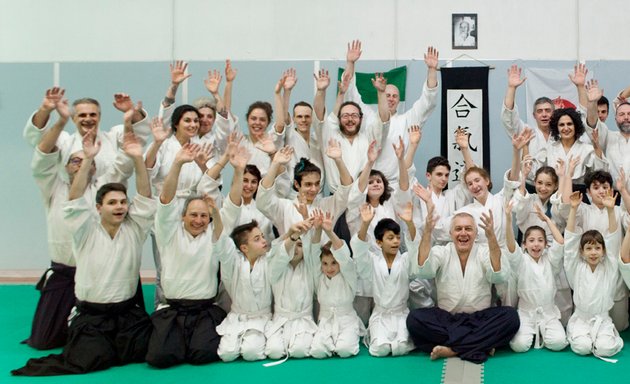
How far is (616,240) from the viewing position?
5.61 m

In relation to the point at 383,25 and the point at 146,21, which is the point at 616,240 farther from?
the point at 146,21

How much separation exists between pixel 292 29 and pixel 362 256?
4.21 m

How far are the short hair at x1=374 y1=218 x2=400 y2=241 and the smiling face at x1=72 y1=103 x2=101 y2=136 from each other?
2.49 metres

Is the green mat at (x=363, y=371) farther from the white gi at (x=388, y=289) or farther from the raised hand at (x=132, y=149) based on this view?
the raised hand at (x=132, y=149)

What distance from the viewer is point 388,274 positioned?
18.3 ft

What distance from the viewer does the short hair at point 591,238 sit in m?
5.54

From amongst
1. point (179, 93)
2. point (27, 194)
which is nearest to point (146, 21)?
point (179, 93)

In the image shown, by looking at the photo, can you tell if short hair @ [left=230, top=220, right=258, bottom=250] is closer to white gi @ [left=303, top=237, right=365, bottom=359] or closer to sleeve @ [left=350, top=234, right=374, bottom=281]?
white gi @ [left=303, top=237, right=365, bottom=359]

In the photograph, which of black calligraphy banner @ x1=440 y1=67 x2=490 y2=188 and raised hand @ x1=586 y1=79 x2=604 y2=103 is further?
black calligraphy banner @ x1=440 y1=67 x2=490 y2=188

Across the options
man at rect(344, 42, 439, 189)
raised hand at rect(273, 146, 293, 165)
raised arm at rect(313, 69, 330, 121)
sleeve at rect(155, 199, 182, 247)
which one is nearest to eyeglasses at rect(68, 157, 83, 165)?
sleeve at rect(155, 199, 182, 247)

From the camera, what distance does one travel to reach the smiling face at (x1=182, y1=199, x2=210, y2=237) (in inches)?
212

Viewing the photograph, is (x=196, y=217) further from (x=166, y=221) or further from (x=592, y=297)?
(x=592, y=297)

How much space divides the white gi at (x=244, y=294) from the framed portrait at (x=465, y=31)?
436 centimetres

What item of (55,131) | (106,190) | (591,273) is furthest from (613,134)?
(55,131)
